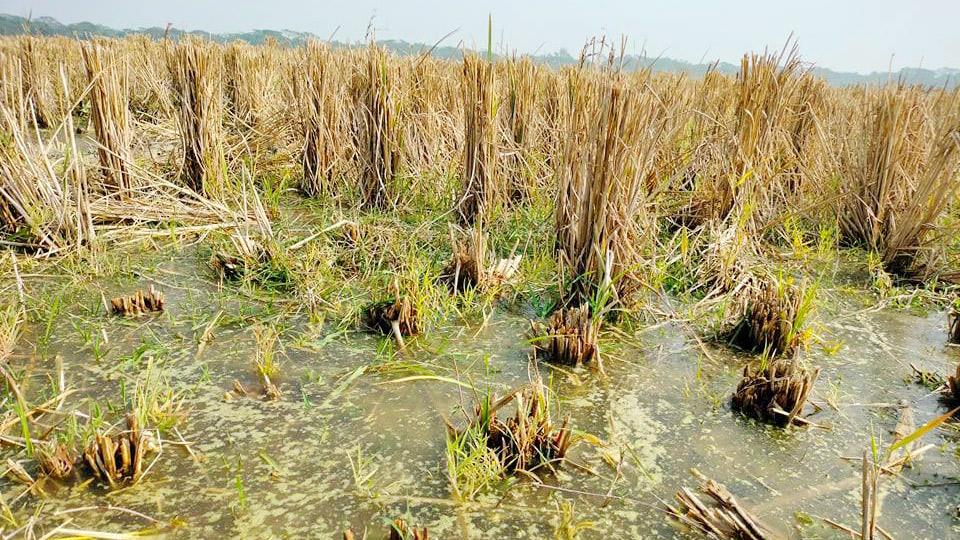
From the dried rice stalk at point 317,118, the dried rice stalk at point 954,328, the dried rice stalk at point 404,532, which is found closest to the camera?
the dried rice stalk at point 404,532

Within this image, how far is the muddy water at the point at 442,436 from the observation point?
1.44 metres

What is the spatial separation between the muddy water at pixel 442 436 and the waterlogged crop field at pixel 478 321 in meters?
0.01

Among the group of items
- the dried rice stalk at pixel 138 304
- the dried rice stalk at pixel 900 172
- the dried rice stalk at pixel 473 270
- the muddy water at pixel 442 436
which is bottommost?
the muddy water at pixel 442 436

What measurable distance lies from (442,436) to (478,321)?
84 cm

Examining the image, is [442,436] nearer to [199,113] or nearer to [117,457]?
[117,457]

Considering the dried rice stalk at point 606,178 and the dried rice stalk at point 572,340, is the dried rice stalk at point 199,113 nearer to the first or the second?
the dried rice stalk at point 606,178

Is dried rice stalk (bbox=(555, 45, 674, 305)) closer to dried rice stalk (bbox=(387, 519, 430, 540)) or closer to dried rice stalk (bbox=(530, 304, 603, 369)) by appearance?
dried rice stalk (bbox=(530, 304, 603, 369))

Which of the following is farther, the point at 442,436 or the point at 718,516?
the point at 442,436

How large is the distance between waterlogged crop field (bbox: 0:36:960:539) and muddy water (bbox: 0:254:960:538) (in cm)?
1

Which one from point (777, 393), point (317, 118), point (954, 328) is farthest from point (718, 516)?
point (317, 118)

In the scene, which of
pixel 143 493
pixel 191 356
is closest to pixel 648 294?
pixel 191 356

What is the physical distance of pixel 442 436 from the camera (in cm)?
176

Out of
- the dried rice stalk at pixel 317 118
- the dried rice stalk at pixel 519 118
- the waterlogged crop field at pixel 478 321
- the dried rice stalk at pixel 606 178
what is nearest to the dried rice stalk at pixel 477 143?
the waterlogged crop field at pixel 478 321

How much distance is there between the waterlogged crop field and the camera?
→ 150 centimetres
